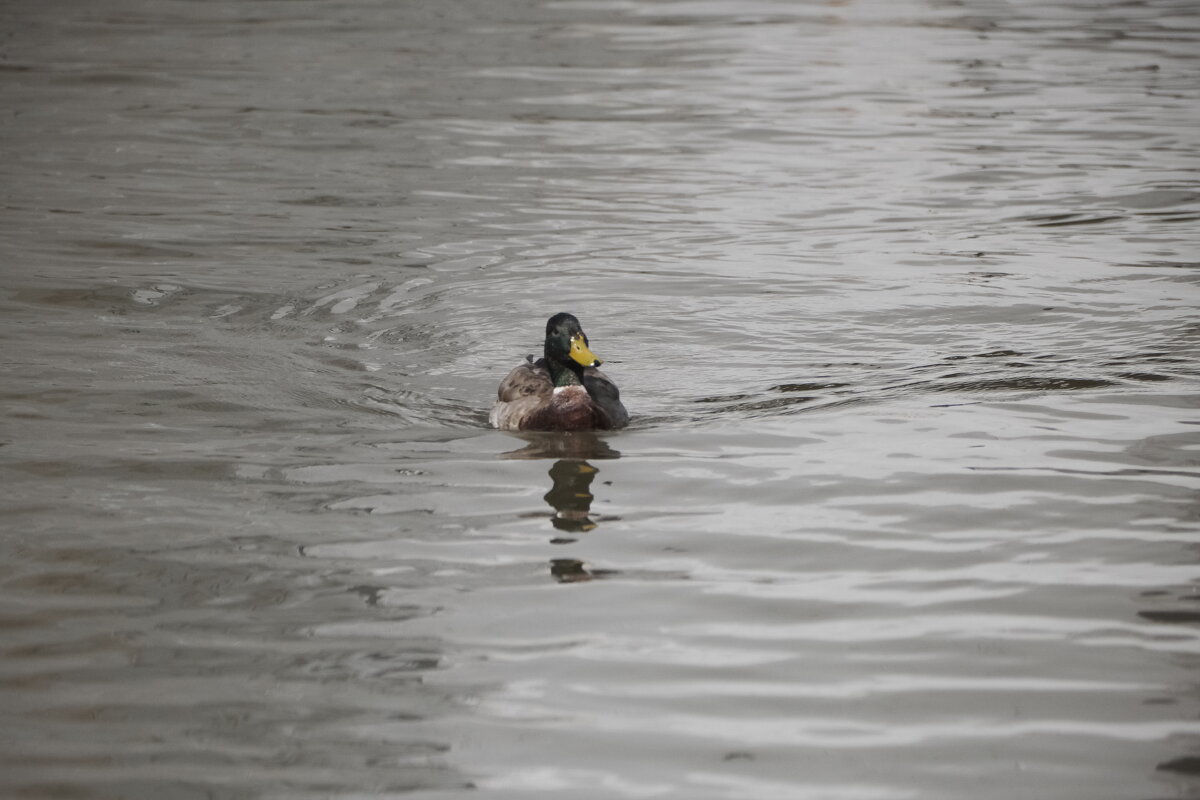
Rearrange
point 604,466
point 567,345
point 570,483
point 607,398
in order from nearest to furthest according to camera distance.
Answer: point 570,483 → point 604,466 → point 607,398 → point 567,345

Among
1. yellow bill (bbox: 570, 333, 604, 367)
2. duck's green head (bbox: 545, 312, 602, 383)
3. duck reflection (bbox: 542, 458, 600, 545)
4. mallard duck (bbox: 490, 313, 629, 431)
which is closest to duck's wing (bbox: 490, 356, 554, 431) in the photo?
mallard duck (bbox: 490, 313, 629, 431)

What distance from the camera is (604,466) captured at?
24.9 feet

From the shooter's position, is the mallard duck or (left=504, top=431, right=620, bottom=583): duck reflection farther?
the mallard duck

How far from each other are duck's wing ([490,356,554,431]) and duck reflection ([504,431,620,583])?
17 centimetres

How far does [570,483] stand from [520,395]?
1282mm

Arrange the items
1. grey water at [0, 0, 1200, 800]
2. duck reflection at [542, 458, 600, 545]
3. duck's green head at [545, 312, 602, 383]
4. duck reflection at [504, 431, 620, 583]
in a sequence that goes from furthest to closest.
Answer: duck's green head at [545, 312, 602, 383] < duck reflection at [542, 458, 600, 545] < duck reflection at [504, 431, 620, 583] < grey water at [0, 0, 1200, 800]

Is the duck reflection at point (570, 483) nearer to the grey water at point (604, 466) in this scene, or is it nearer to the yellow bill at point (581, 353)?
the grey water at point (604, 466)

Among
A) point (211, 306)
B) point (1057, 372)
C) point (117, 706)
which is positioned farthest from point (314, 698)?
point (211, 306)

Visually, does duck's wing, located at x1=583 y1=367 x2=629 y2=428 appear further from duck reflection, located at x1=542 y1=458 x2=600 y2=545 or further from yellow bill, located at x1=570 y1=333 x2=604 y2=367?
duck reflection, located at x1=542 y1=458 x2=600 y2=545

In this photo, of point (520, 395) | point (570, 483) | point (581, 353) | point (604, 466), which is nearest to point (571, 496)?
point (570, 483)

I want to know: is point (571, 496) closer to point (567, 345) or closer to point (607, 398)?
point (607, 398)

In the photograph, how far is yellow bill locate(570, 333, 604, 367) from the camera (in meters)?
8.26

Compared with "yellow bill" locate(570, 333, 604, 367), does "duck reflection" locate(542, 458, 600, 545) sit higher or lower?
lower

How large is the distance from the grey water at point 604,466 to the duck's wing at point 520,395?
0.69 ft
